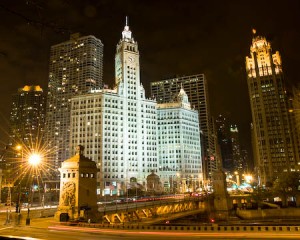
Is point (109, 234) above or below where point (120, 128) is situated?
below

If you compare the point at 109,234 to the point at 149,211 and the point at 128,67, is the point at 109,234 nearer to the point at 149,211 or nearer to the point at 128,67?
the point at 149,211

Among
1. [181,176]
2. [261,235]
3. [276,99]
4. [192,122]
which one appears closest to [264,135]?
[276,99]

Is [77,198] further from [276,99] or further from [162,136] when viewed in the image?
[276,99]

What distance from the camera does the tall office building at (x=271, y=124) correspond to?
573 feet

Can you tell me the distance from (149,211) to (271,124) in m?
146

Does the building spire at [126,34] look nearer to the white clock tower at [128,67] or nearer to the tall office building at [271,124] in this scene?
the white clock tower at [128,67]

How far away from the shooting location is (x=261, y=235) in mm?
28344

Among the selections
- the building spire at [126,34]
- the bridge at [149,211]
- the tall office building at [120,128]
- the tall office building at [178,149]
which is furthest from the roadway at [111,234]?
the building spire at [126,34]

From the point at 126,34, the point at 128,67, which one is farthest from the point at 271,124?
the point at 126,34

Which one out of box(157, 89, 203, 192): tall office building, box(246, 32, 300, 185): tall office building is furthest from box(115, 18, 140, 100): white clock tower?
box(246, 32, 300, 185): tall office building

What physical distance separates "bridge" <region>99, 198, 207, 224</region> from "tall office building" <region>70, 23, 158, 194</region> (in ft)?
178

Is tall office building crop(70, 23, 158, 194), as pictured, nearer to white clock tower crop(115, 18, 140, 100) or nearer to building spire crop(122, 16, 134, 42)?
white clock tower crop(115, 18, 140, 100)

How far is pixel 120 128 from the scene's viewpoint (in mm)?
146500

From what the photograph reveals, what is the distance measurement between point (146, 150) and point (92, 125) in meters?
34.0
